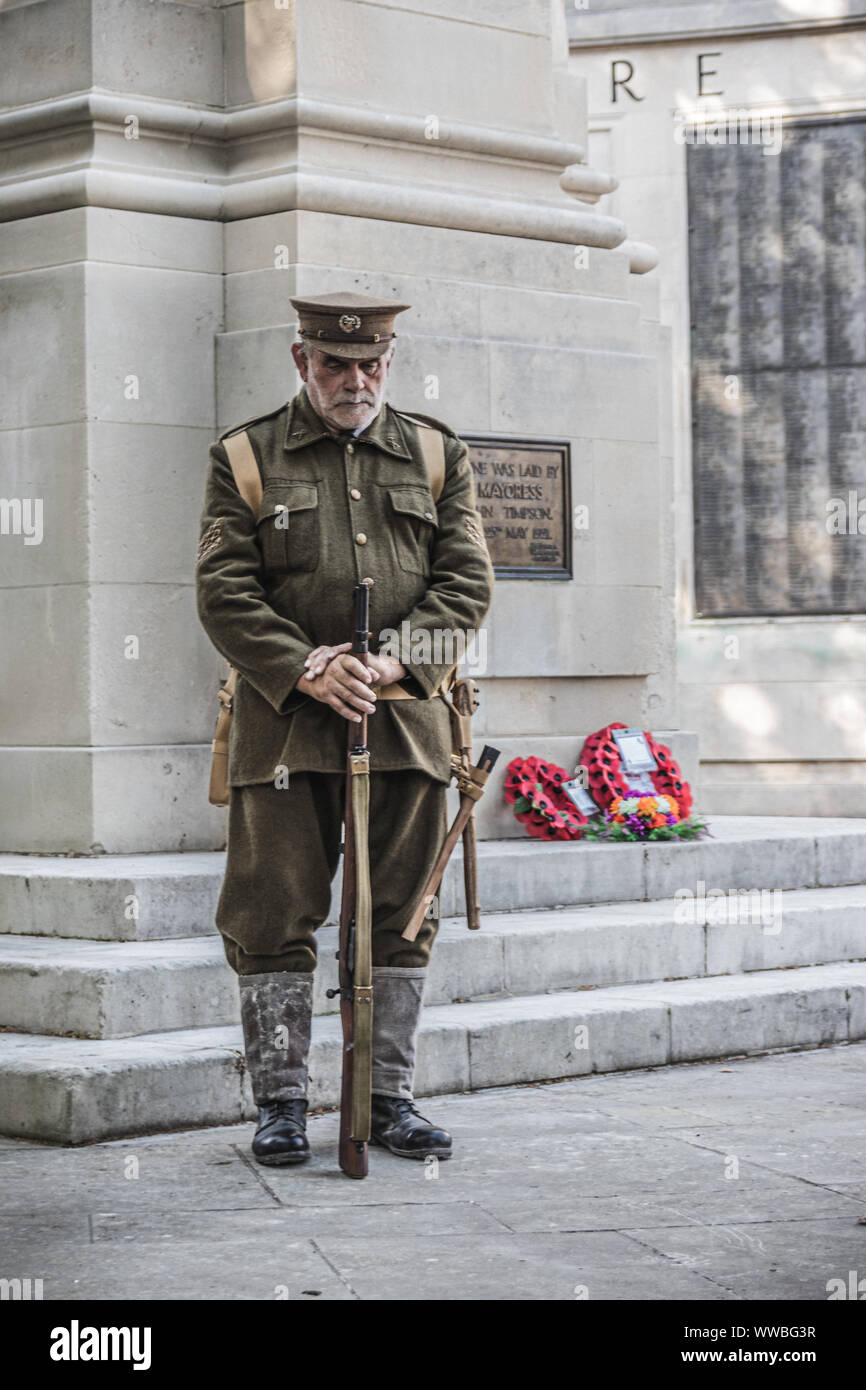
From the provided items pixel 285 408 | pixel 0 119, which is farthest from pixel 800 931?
pixel 0 119

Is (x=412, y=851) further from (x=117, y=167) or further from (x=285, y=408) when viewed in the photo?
(x=117, y=167)

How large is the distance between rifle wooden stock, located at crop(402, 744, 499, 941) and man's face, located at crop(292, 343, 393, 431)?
3.44ft

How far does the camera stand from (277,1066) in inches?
215

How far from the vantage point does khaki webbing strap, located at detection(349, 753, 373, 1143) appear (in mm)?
5203

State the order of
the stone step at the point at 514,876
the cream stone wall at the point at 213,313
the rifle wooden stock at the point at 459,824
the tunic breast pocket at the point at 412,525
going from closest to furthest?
the rifle wooden stock at the point at 459,824, the tunic breast pocket at the point at 412,525, the stone step at the point at 514,876, the cream stone wall at the point at 213,313

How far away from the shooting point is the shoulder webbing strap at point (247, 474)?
5.62m

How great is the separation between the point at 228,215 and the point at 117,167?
46 cm

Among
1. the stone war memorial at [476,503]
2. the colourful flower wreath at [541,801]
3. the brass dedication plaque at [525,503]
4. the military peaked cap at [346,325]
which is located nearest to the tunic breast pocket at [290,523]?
the military peaked cap at [346,325]

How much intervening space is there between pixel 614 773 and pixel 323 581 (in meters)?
3.10

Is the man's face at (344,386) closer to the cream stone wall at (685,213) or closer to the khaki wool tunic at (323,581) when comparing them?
the khaki wool tunic at (323,581)

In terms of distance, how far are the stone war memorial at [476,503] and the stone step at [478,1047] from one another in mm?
18

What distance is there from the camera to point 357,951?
531 centimetres

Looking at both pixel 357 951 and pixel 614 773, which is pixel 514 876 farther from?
pixel 357 951

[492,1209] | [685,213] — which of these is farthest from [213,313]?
[685,213]
